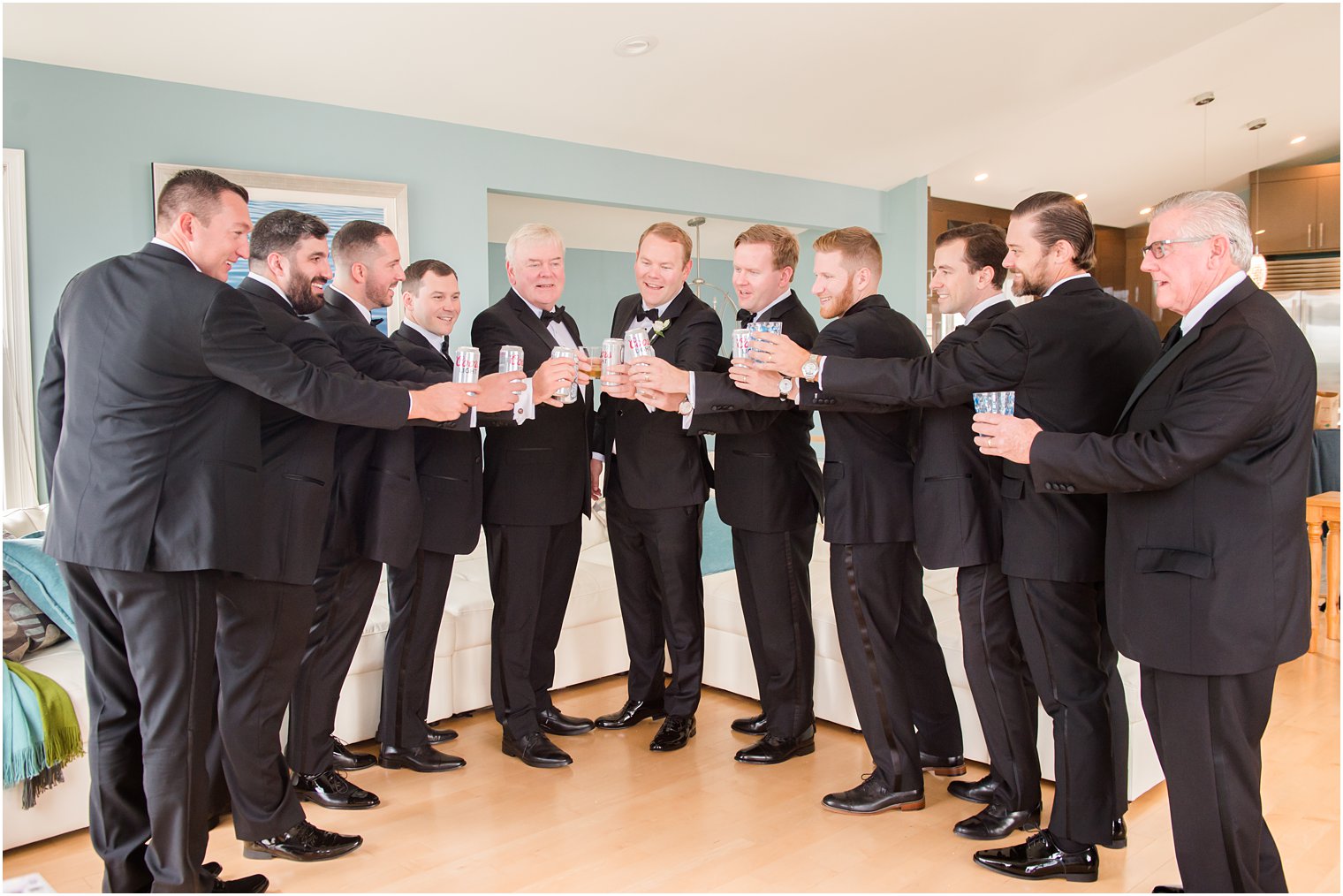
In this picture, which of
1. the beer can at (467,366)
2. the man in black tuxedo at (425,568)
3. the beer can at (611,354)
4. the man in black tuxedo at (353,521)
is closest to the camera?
the beer can at (467,366)

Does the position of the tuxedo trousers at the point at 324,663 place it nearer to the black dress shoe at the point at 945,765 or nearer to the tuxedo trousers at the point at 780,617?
the tuxedo trousers at the point at 780,617

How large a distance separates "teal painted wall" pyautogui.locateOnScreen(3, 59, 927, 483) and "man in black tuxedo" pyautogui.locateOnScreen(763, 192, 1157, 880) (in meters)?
3.72

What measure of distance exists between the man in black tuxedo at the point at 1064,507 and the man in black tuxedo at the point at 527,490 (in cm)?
132

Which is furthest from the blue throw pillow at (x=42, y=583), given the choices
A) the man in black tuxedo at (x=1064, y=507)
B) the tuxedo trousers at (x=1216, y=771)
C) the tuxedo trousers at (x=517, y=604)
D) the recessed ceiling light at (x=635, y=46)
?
the recessed ceiling light at (x=635, y=46)

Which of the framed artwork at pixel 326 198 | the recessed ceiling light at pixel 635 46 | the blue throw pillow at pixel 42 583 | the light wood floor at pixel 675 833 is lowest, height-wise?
the light wood floor at pixel 675 833

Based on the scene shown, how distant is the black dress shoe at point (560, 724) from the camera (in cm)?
344

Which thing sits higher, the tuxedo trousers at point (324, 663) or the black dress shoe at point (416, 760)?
the tuxedo trousers at point (324, 663)

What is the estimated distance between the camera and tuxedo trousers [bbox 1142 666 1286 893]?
1893 mm

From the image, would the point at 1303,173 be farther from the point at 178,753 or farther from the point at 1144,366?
the point at 178,753

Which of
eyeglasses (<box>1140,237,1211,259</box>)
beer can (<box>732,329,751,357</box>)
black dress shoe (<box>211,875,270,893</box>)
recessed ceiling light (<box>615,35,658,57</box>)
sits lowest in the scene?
black dress shoe (<box>211,875,270,893</box>)

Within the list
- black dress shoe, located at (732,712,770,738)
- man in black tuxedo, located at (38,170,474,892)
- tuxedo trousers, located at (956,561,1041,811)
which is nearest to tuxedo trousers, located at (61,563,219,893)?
man in black tuxedo, located at (38,170,474,892)

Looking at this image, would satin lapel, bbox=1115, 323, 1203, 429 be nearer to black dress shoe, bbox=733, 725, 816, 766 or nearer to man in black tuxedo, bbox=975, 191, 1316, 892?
man in black tuxedo, bbox=975, 191, 1316, 892

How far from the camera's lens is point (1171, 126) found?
817cm

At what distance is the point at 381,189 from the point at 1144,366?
13.2ft
